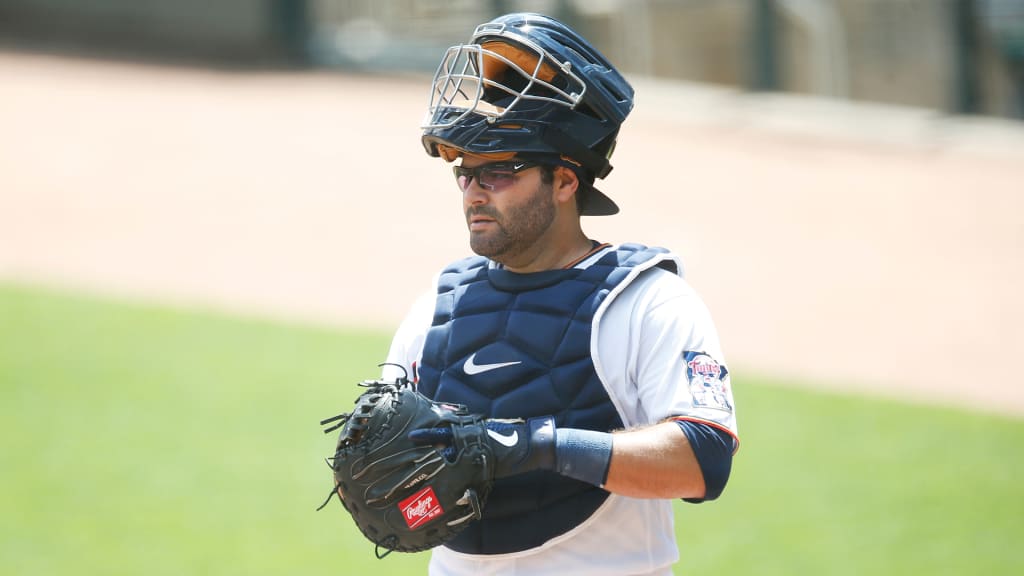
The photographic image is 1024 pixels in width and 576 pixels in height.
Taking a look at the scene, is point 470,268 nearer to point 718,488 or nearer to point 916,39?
point 718,488

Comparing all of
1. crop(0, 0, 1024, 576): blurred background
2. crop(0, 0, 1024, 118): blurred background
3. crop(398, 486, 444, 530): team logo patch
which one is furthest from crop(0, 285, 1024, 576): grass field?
crop(0, 0, 1024, 118): blurred background

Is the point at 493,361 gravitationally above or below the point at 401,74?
above

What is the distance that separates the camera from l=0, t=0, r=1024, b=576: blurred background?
6246 mm

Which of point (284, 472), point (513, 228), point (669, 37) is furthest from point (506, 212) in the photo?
point (669, 37)

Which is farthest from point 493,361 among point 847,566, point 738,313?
point 738,313

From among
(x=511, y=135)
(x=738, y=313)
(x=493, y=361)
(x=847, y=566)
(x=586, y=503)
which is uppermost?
(x=511, y=135)

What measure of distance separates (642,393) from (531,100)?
693mm

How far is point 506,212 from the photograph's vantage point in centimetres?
263

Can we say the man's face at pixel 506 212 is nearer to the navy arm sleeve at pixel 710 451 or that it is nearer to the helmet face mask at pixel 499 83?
the helmet face mask at pixel 499 83

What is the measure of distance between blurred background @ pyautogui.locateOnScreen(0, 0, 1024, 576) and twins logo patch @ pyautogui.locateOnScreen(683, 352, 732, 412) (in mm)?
3336

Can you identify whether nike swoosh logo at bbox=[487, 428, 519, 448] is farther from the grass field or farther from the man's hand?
the grass field

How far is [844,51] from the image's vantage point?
1405cm

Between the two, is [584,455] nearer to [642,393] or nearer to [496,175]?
[642,393]

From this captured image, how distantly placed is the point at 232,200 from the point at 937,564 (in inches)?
368
